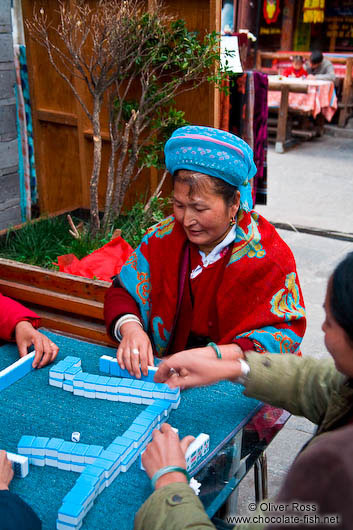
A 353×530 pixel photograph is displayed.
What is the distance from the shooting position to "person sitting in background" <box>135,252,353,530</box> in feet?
2.06

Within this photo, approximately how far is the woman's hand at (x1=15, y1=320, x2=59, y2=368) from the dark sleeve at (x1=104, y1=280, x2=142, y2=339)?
0.25m

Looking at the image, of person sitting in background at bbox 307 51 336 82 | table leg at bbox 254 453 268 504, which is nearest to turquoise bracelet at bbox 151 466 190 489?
table leg at bbox 254 453 268 504

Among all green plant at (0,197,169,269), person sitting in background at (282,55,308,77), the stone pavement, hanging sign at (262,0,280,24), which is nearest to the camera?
the stone pavement

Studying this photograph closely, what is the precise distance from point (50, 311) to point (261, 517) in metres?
2.45

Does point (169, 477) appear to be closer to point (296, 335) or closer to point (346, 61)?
point (296, 335)

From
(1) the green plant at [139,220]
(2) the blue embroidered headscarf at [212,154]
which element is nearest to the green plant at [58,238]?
(1) the green plant at [139,220]

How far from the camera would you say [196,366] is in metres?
1.79

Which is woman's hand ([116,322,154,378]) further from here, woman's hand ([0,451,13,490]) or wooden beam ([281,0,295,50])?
wooden beam ([281,0,295,50])

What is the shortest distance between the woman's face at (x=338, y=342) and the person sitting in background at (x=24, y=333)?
1194 millimetres

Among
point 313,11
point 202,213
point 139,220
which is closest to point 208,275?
point 202,213

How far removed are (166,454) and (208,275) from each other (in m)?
0.93

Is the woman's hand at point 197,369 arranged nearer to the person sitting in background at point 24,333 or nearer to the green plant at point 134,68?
the person sitting in background at point 24,333

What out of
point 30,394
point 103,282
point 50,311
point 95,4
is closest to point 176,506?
point 30,394

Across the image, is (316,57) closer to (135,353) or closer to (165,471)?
(135,353)
